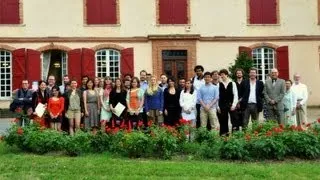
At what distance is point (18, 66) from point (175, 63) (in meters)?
6.27

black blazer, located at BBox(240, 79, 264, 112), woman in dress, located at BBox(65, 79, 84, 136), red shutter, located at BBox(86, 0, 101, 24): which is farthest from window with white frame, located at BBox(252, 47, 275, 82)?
woman in dress, located at BBox(65, 79, 84, 136)

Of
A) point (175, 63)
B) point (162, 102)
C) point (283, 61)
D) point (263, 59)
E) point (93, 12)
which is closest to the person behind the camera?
point (162, 102)

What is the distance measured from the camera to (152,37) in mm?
23484

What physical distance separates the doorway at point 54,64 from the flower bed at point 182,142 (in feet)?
46.2

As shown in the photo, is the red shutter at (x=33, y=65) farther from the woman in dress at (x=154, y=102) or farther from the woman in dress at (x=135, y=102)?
the woman in dress at (x=135, y=102)

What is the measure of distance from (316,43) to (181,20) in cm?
567

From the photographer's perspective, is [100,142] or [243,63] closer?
[100,142]

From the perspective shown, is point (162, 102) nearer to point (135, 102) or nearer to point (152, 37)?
point (135, 102)

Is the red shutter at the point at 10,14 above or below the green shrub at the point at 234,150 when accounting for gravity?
above

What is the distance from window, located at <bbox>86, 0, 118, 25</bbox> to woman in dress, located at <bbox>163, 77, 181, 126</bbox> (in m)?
12.5

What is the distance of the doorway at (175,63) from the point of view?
939 inches

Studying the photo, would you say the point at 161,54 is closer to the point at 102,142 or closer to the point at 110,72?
the point at 110,72

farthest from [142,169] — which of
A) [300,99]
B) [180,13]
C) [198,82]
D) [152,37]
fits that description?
[180,13]

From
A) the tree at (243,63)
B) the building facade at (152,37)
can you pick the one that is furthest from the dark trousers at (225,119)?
the building facade at (152,37)
